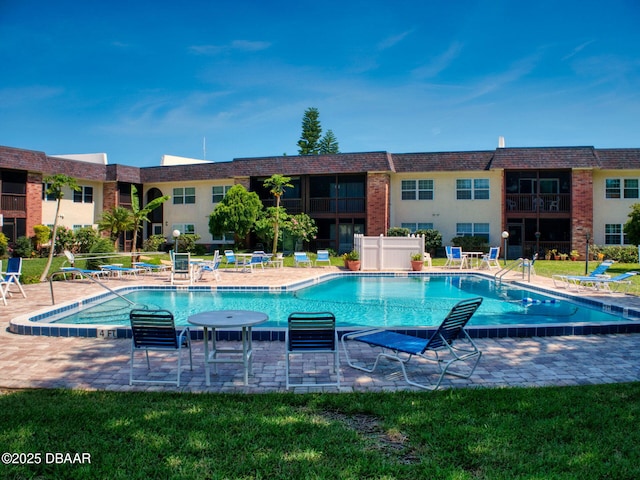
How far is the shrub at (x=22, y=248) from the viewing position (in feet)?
83.5

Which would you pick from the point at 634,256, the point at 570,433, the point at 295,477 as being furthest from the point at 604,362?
the point at 634,256

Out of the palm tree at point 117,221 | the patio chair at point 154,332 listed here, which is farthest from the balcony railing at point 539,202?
the patio chair at point 154,332

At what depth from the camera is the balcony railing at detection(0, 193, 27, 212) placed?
84.8ft

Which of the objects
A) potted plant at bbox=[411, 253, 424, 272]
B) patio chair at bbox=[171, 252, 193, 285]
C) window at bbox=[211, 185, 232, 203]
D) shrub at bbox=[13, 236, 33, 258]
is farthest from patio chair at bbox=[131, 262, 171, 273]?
window at bbox=[211, 185, 232, 203]

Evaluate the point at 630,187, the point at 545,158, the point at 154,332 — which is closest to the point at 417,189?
the point at 545,158

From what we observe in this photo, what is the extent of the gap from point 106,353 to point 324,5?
435 inches

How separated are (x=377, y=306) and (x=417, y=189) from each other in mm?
17508

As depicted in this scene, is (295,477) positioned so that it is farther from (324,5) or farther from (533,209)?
(533,209)

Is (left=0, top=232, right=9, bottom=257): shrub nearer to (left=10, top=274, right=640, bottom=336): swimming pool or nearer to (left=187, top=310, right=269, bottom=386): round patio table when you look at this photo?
(left=10, top=274, right=640, bottom=336): swimming pool

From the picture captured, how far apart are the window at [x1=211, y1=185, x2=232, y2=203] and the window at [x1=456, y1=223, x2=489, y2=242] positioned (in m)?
15.6

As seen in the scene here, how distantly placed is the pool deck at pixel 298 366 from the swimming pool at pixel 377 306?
1.99 ft

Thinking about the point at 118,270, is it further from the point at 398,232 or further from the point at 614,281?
the point at 614,281

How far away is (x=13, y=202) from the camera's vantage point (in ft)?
86.2

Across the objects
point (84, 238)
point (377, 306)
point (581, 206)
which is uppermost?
point (581, 206)
